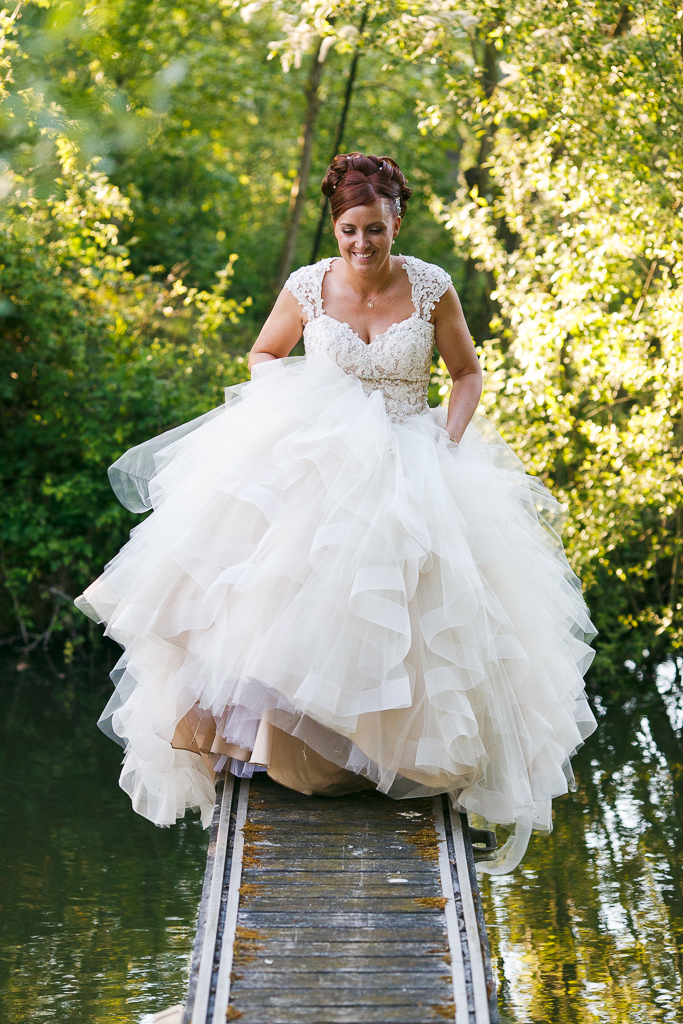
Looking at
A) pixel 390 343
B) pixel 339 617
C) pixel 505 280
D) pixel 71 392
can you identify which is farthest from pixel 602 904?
pixel 71 392

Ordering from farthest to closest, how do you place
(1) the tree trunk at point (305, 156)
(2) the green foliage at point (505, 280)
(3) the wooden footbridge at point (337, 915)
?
(1) the tree trunk at point (305, 156), (2) the green foliage at point (505, 280), (3) the wooden footbridge at point (337, 915)

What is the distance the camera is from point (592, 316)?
5.96 metres

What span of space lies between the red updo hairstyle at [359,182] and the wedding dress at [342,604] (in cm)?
28

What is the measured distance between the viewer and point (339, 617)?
8.64 feet

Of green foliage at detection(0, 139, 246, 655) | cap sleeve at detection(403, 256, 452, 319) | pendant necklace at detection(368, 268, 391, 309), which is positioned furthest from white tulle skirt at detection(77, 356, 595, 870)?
green foliage at detection(0, 139, 246, 655)

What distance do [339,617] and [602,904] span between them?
226 centimetres

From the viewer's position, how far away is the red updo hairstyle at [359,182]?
10.2 ft

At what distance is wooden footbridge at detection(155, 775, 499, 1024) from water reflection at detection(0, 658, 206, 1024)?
974 mm

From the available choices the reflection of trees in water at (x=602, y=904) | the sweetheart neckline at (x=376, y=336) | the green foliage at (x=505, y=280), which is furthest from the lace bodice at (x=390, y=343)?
the reflection of trees in water at (x=602, y=904)

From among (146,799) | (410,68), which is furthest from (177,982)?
(410,68)

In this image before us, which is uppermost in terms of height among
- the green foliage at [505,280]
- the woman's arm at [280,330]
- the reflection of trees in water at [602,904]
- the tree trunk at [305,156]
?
the tree trunk at [305,156]

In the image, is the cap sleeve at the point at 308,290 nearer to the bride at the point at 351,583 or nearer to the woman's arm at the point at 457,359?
the bride at the point at 351,583

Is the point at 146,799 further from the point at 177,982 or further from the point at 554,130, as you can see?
the point at 554,130

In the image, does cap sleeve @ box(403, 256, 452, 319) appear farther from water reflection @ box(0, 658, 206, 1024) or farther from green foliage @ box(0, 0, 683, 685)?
water reflection @ box(0, 658, 206, 1024)
